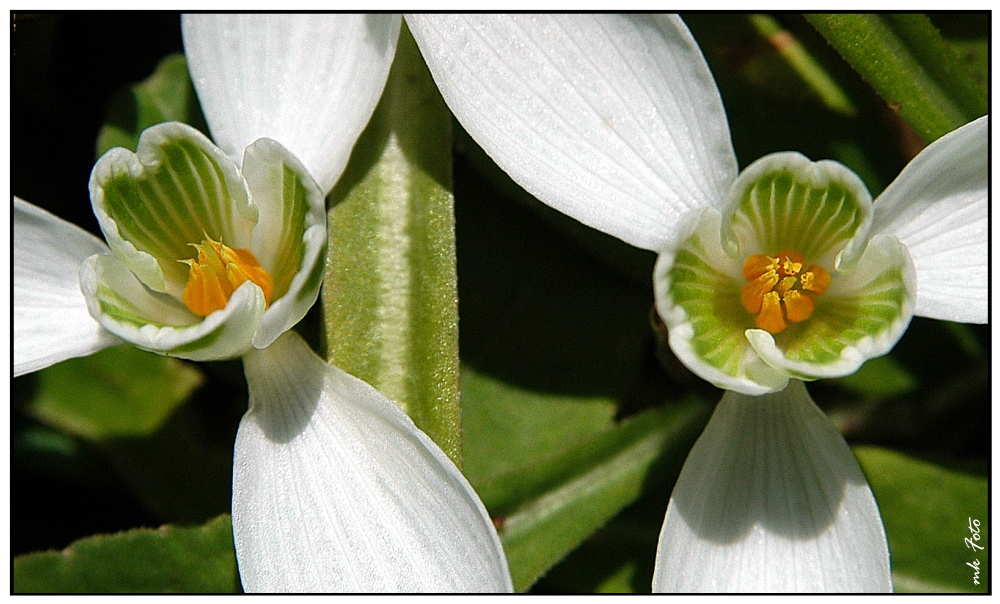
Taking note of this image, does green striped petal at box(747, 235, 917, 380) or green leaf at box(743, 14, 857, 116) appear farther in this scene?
green leaf at box(743, 14, 857, 116)

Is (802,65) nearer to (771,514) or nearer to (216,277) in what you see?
(771,514)

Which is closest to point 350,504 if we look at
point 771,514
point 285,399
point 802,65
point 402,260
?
point 285,399

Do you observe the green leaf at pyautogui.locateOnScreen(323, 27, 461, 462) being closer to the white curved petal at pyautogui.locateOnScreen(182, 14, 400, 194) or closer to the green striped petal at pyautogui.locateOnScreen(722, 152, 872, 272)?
the white curved petal at pyautogui.locateOnScreen(182, 14, 400, 194)

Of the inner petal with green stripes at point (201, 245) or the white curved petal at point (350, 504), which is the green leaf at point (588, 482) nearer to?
the white curved petal at point (350, 504)

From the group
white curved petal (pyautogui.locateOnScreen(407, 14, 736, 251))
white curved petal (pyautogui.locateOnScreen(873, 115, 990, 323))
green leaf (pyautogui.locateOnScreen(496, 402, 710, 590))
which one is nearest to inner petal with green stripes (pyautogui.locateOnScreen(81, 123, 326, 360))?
white curved petal (pyautogui.locateOnScreen(407, 14, 736, 251))

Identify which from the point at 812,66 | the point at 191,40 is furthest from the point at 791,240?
the point at 191,40

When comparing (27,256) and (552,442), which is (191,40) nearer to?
(27,256)

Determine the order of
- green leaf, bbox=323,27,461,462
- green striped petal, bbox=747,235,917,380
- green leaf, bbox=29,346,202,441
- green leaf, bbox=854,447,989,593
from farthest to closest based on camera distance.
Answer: green leaf, bbox=29,346,202,441 → green leaf, bbox=854,447,989,593 → green leaf, bbox=323,27,461,462 → green striped petal, bbox=747,235,917,380
